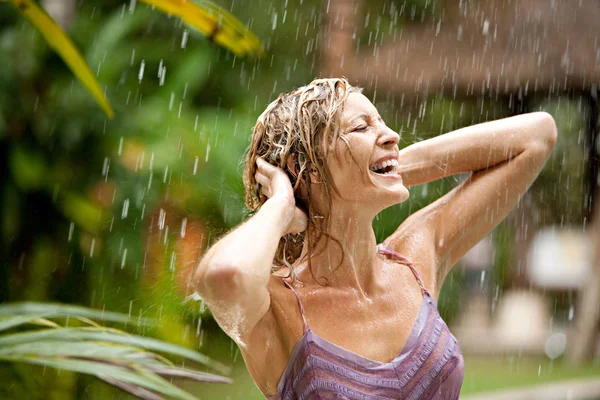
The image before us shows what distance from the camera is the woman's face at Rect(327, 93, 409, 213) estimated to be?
1883 millimetres

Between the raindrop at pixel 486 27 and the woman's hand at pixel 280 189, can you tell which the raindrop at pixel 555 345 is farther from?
the woman's hand at pixel 280 189

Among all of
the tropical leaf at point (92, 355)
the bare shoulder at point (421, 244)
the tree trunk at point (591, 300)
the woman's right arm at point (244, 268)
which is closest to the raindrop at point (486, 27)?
the tree trunk at point (591, 300)

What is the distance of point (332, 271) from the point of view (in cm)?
202

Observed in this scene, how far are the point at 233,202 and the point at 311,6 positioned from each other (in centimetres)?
347

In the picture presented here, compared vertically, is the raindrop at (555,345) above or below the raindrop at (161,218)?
below

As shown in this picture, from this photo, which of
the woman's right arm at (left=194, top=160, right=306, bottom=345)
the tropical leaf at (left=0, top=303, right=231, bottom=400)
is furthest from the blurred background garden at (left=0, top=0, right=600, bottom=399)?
the woman's right arm at (left=194, top=160, right=306, bottom=345)

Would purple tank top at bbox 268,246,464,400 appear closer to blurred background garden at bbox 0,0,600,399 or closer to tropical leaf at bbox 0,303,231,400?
tropical leaf at bbox 0,303,231,400

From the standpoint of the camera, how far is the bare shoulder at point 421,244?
7.08 feet

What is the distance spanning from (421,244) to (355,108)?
0.47 meters

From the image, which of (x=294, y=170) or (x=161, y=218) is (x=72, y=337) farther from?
(x=161, y=218)

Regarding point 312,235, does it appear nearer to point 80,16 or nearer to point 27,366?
point 27,366

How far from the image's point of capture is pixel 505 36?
550 cm

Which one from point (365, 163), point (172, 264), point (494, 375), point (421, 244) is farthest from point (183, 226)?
point (494, 375)

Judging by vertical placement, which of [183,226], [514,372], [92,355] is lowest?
[514,372]
